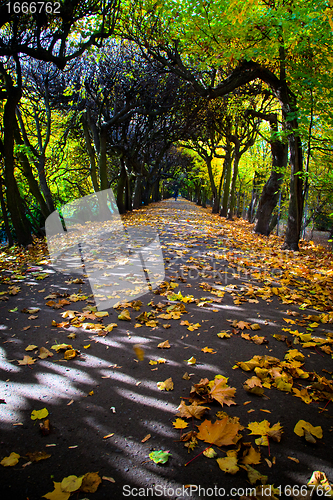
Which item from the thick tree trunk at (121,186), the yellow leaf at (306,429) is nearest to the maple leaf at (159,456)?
the yellow leaf at (306,429)

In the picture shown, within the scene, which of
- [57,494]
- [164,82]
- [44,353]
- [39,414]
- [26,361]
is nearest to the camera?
[57,494]

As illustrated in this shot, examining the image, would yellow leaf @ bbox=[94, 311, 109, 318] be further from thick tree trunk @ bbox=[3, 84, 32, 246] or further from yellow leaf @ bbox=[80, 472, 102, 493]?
thick tree trunk @ bbox=[3, 84, 32, 246]

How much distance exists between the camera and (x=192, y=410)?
202 cm

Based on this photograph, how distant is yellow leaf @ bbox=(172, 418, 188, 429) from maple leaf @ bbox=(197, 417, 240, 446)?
11 centimetres

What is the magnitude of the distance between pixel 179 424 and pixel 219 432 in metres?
0.28

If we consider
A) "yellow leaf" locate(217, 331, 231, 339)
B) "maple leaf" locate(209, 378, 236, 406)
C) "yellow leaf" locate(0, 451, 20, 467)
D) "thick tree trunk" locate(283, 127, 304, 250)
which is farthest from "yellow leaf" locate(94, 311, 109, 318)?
"thick tree trunk" locate(283, 127, 304, 250)

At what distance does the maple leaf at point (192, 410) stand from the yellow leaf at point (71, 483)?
2.53 feet

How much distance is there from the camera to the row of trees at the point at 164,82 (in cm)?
643

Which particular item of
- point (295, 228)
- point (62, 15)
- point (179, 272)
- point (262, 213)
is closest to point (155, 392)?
point (179, 272)

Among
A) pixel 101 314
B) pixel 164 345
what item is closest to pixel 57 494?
pixel 164 345

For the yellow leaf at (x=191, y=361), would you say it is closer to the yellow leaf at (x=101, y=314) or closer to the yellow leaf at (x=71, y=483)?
the yellow leaf at (x=71, y=483)

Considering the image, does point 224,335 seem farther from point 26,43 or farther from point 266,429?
point 26,43

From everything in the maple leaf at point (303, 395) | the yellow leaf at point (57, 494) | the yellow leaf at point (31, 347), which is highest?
the yellow leaf at point (31, 347)

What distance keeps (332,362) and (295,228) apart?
5.97 meters
